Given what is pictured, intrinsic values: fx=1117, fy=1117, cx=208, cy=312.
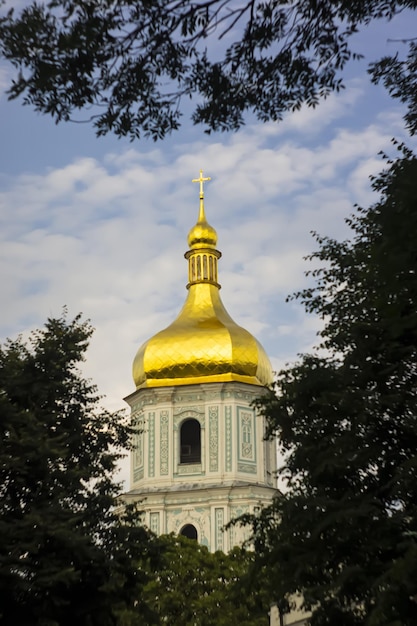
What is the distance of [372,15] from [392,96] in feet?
3.14

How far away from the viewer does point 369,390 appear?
17.6 m

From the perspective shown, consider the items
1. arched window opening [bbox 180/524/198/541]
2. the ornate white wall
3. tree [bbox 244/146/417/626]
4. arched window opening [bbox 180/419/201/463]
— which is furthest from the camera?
arched window opening [bbox 180/419/201/463]

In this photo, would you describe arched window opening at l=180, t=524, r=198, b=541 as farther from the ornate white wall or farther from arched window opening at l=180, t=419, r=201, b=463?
arched window opening at l=180, t=419, r=201, b=463

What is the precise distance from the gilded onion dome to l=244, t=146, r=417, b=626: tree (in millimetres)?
29419

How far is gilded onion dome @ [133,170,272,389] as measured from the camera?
49125mm

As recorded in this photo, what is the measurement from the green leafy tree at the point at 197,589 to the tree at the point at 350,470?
14.9 metres

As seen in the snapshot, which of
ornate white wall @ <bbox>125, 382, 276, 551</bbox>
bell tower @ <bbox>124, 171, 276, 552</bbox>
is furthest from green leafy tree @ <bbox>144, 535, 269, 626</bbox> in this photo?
ornate white wall @ <bbox>125, 382, 276, 551</bbox>

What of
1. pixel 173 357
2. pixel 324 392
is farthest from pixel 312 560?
pixel 173 357

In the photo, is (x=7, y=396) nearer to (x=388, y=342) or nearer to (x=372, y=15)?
(x=388, y=342)

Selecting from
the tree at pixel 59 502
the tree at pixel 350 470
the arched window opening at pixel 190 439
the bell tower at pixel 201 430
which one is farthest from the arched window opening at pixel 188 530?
the tree at pixel 350 470

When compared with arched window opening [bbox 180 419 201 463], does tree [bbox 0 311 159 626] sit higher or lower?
lower

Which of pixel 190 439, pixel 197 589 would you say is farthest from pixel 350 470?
pixel 190 439

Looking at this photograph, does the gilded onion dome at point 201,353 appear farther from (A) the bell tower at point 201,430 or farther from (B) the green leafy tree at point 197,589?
(B) the green leafy tree at point 197,589


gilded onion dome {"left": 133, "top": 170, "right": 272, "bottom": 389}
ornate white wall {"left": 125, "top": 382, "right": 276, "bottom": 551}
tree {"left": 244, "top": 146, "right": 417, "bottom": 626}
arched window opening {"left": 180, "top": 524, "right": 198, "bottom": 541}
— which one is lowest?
tree {"left": 244, "top": 146, "right": 417, "bottom": 626}
